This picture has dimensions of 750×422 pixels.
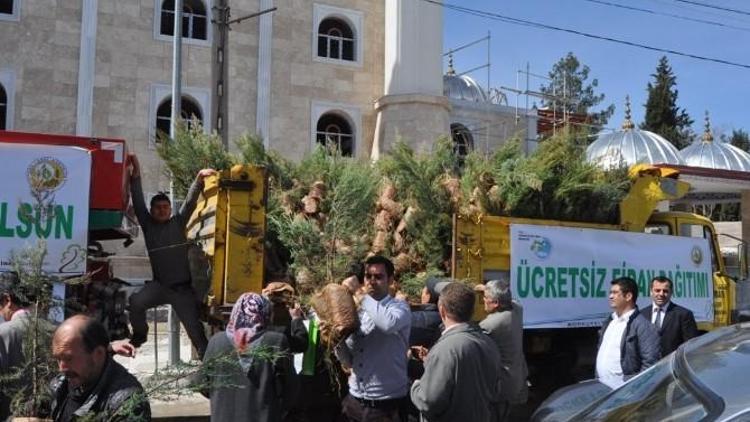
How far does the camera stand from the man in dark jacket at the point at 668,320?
230 inches

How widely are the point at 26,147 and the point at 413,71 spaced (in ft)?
61.5

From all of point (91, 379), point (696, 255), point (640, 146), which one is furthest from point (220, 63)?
point (640, 146)

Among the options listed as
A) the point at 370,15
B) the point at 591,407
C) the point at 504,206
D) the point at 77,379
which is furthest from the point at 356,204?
the point at 370,15

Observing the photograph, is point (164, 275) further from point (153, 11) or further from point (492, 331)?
point (153, 11)

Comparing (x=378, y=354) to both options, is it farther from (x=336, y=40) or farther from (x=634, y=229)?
(x=336, y=40)

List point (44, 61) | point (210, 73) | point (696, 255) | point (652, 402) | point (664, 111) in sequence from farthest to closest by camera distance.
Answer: point (664, 111) → point (210, 73) → point (44, 61) → point (696, 255) → point (652, 402)

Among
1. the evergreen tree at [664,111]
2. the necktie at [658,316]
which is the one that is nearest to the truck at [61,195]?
the necktie at [658,316]

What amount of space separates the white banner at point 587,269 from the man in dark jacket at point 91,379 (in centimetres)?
529

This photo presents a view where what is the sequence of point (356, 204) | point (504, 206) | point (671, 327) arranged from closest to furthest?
point (671, 327) → point (356, 204) → point (504, 206)

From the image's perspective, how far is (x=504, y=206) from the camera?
25.2 feet

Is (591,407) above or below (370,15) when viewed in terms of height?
below

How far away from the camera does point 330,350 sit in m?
5.41

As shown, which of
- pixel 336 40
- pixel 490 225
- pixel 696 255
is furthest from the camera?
pixel 336 40

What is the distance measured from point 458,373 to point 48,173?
3917 millimetres
